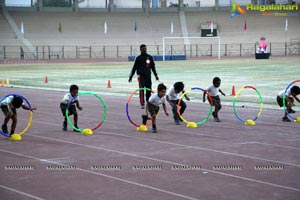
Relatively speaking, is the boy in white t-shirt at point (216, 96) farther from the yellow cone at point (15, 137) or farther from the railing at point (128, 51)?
the railing at point (128, 51)

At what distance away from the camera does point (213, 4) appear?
8588 centimetres

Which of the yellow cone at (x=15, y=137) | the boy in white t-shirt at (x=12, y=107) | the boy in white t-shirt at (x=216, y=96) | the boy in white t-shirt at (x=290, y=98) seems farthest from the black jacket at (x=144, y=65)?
the yellow cone at (x=15, y=137)

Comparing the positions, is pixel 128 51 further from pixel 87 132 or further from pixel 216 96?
pixel 87 132

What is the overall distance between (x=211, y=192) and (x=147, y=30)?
70.4m

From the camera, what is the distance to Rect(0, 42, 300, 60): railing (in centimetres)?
6919

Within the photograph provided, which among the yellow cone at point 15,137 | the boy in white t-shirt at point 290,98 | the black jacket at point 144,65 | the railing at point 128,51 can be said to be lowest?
the yellow cone at point 15,137

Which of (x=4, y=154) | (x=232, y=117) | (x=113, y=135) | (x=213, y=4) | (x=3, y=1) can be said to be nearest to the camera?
(x=4, y=154)

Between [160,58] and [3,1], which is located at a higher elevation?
[3,1]

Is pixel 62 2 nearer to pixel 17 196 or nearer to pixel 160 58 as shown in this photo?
pixel 160 58

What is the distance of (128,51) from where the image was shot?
7500 centimetres

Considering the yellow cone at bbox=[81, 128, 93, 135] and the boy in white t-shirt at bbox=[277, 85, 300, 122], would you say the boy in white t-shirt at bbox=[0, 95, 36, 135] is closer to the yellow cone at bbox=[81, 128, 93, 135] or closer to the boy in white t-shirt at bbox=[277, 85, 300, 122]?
the yellow cone at bbox=[81, 128, 93, 135]

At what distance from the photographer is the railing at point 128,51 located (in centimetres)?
6919

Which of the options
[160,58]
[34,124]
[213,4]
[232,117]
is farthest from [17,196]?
[213,4]

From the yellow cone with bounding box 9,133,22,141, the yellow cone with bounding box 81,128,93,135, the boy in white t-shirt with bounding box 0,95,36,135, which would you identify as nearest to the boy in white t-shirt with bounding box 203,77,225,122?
the yellow cone with bounding box 81,128,93,135
